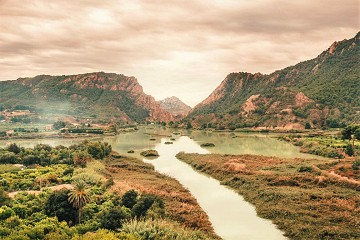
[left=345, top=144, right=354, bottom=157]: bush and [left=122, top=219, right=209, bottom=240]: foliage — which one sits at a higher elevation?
[left=345, top=144, right=354, bottom=157]: bush

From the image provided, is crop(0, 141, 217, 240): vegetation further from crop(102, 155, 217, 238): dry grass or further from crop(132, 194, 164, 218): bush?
crop(102, 155, 217, 238): dry grass

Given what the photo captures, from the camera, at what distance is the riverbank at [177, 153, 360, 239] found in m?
34.8

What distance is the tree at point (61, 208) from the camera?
3412 cm

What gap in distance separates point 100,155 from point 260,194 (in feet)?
150

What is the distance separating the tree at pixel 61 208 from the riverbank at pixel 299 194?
20298 millimetres

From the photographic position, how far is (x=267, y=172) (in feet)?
193

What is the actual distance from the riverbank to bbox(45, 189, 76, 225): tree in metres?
20.3

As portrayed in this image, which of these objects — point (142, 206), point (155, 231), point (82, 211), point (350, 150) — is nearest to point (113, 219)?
point (142, 206)

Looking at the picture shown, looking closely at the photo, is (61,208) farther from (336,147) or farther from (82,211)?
(336,147)

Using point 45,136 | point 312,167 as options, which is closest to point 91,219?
point 312,167

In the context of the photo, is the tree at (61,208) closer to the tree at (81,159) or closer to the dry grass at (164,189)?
the dry grass at (164,189)

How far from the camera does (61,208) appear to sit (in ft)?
112

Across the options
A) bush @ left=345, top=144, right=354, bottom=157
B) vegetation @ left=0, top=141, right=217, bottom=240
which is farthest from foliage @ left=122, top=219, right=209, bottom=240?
bush @ left=345, top=144, right=354, bottom=157

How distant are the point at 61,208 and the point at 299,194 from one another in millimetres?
27953
